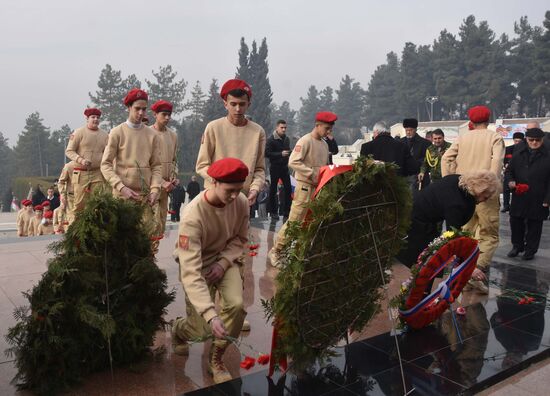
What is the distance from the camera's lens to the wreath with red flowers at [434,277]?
400 cm

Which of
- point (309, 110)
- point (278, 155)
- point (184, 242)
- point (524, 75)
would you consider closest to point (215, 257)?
point (184, 242)

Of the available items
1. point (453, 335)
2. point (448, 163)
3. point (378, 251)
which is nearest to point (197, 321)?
point (378, 251)

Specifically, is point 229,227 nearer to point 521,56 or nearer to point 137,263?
point 137,263

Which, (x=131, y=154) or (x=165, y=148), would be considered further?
(x=165, y=148)

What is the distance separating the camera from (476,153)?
20.8 ft

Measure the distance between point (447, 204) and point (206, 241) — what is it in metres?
2.38

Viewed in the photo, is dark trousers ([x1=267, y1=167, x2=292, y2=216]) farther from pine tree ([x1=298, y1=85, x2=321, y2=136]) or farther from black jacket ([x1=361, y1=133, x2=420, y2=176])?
pine tree ([x1=298, y1=85, x2=321, y2=136])

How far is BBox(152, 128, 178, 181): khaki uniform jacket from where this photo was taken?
24.0ft

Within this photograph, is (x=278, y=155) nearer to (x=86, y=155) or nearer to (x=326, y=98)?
(x=86, y=155)

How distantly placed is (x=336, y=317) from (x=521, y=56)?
7353 centimetres

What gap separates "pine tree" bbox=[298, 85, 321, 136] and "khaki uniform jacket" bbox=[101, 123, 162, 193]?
103m

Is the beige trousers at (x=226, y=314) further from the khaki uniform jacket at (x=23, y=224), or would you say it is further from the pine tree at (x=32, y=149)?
the pine tree at (x=32, y=149)

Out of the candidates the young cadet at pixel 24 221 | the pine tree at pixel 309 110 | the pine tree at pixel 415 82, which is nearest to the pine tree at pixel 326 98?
the pine tree at pixel 309 110

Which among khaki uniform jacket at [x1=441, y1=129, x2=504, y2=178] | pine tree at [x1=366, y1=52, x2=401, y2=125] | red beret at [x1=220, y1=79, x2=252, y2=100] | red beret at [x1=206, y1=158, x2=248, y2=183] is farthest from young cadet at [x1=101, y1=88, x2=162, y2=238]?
pine tree at [x1=366, y1=52, x2=401, y2=125]
